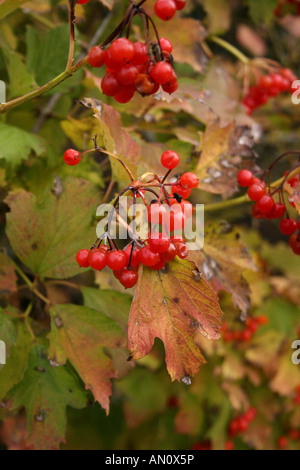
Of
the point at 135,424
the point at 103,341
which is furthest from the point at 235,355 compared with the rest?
the point at 103,341

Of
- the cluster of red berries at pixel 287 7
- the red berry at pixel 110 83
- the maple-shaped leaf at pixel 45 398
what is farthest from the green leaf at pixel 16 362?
the cluster of red berries at pixel 287 7

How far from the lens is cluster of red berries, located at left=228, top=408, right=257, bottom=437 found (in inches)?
70.1

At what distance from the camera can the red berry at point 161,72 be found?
2.22 feet

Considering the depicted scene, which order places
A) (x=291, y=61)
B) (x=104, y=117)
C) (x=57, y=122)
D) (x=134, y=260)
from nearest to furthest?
(x=134, y=260)
(x=104, y=117)
(x=57, y=122)
(x=291, y=61)

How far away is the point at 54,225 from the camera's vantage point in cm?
103

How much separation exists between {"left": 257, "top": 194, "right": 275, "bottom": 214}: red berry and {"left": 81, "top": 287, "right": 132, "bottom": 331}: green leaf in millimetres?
417

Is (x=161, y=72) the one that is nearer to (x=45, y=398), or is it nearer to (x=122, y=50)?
(x=122, y=50)

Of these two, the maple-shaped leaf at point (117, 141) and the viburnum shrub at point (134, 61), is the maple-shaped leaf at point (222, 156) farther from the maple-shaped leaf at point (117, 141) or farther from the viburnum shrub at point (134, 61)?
the viburnum shrub at point (134, 61)

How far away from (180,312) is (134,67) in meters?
0.46

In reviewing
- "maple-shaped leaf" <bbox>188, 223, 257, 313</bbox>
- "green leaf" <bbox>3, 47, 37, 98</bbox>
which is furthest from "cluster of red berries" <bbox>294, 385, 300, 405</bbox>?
"green leaf" <bbox>3, 47, 37, 98</bbox>

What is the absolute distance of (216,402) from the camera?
1.76m

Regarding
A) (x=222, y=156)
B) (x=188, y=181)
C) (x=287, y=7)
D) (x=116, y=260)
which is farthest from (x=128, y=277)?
(x=287, y=7)
